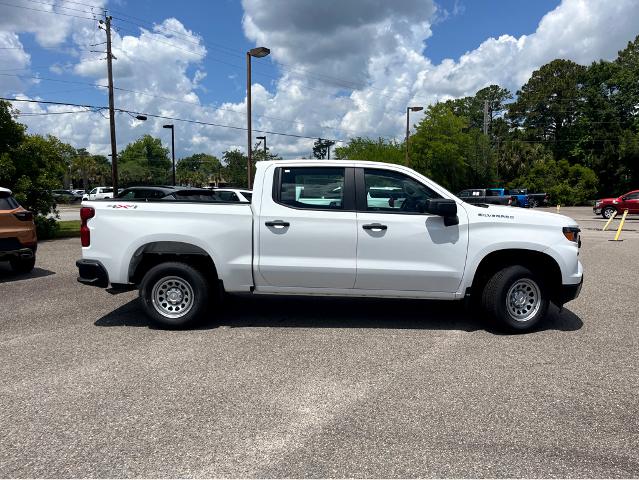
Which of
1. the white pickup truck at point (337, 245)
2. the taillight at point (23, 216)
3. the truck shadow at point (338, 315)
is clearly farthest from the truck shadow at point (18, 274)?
the white pickup truck at point (337, 245)

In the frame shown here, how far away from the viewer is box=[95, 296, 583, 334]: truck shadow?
5.66 m

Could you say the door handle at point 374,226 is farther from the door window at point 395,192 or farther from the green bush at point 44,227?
the green bush at point 44,227

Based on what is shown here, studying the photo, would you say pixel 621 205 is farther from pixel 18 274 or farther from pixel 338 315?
pixel 18 274

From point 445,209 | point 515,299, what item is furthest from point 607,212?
point 445,209

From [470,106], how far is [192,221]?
88.2 metres

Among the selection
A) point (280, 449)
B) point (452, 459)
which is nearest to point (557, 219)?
point (452, 459)

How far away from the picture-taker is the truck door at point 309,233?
5215 millimetres

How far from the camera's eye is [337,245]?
17.1 feet

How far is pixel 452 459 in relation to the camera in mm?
2877

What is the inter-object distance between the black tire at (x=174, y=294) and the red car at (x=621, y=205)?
28.1 meters

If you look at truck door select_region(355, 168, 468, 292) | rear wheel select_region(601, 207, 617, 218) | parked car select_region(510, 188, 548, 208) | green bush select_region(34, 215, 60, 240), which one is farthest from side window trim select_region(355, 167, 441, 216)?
parked car select_region(510, 188, 548, 208)

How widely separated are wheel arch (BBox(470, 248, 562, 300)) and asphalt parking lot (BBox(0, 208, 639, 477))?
56cm

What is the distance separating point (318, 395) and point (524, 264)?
119 inches

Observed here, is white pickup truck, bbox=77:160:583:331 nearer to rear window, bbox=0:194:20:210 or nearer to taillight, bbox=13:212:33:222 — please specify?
taillight, bbox=13:212:33:222
